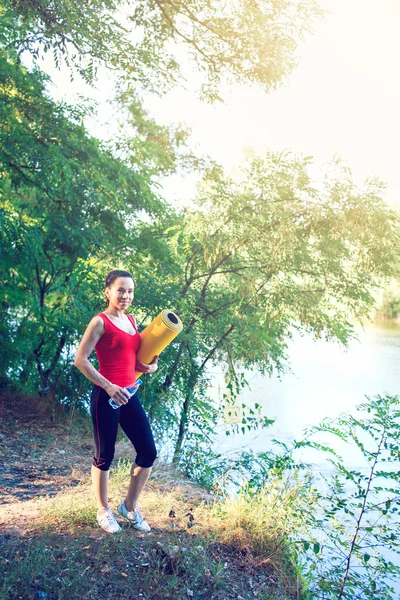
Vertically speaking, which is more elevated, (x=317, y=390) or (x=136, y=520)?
(x=317, y=390)

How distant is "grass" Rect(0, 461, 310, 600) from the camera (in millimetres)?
2867

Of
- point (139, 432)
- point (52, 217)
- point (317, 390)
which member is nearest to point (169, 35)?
point (52, 217)

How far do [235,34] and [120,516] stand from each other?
16.0 feet

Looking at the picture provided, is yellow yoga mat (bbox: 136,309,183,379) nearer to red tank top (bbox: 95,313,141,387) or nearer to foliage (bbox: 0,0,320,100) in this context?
red tank top (bbox: 95,313,141,387)

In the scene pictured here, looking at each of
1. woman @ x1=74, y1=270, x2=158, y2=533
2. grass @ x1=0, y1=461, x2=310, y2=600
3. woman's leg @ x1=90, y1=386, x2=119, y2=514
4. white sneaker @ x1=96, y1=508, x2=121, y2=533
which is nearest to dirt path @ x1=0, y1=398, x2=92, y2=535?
grass @ x1=0, y1=461, x2=310, y2=600

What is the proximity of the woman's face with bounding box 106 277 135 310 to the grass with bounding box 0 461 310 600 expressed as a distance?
4.57 feet

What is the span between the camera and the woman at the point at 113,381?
3.11 m

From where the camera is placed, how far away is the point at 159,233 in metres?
7.42

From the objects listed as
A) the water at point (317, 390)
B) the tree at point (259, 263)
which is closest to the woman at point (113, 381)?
the water at point (317, 390)

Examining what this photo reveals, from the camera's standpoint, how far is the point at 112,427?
3.21 meters

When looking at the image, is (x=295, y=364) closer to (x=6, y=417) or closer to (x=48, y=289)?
(x=48, y=289)

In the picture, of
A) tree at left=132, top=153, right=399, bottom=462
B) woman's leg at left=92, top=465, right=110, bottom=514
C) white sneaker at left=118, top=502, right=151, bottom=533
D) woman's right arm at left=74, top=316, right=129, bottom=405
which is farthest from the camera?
tree at left=132, top=153, right=399, bottom=462

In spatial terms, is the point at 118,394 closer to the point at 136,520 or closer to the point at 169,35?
the point at 136,520

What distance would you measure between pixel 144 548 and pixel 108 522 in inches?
10.8
